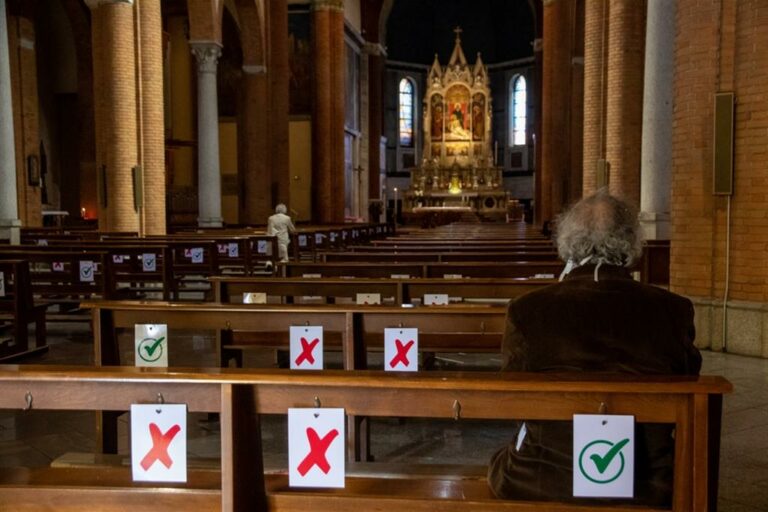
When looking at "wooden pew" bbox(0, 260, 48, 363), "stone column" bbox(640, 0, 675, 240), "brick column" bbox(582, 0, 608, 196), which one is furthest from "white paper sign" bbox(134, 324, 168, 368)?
"brick column" bbox(582, 0, 608, 196)

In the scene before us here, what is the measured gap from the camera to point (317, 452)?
7.32ft

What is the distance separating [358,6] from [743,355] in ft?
103

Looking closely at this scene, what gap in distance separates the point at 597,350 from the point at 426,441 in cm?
254

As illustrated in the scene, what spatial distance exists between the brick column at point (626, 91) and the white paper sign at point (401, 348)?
9294 mm

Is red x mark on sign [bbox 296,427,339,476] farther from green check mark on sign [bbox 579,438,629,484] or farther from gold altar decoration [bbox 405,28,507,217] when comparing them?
gold altar decoration [bbox 405,28,507,217]

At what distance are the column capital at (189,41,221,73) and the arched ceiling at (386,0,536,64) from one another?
81.6 feet

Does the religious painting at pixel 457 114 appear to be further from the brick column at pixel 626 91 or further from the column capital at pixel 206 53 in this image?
the brick column at pixel 626 91

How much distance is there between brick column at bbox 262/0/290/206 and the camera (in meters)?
23.9

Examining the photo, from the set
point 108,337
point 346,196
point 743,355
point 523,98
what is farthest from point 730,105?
point 523,98

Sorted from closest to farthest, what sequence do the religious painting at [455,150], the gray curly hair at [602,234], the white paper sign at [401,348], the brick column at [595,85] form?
the gray curly hair at [602,234]
the white paper sign at [401,348]
the brick column at [595,85]
the religious painting at [455,150]

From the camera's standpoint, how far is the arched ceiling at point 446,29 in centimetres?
4366

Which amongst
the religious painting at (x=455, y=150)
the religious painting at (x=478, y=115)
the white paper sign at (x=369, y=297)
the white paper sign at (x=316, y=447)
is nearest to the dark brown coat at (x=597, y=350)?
the white paper sign at (x=316, y=447)

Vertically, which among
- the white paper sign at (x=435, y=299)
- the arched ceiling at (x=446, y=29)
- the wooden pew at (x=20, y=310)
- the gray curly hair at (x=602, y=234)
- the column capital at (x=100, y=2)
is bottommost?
the wooden pew at (x=20, y=310)

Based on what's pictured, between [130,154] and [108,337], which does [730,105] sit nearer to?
[108,337]
